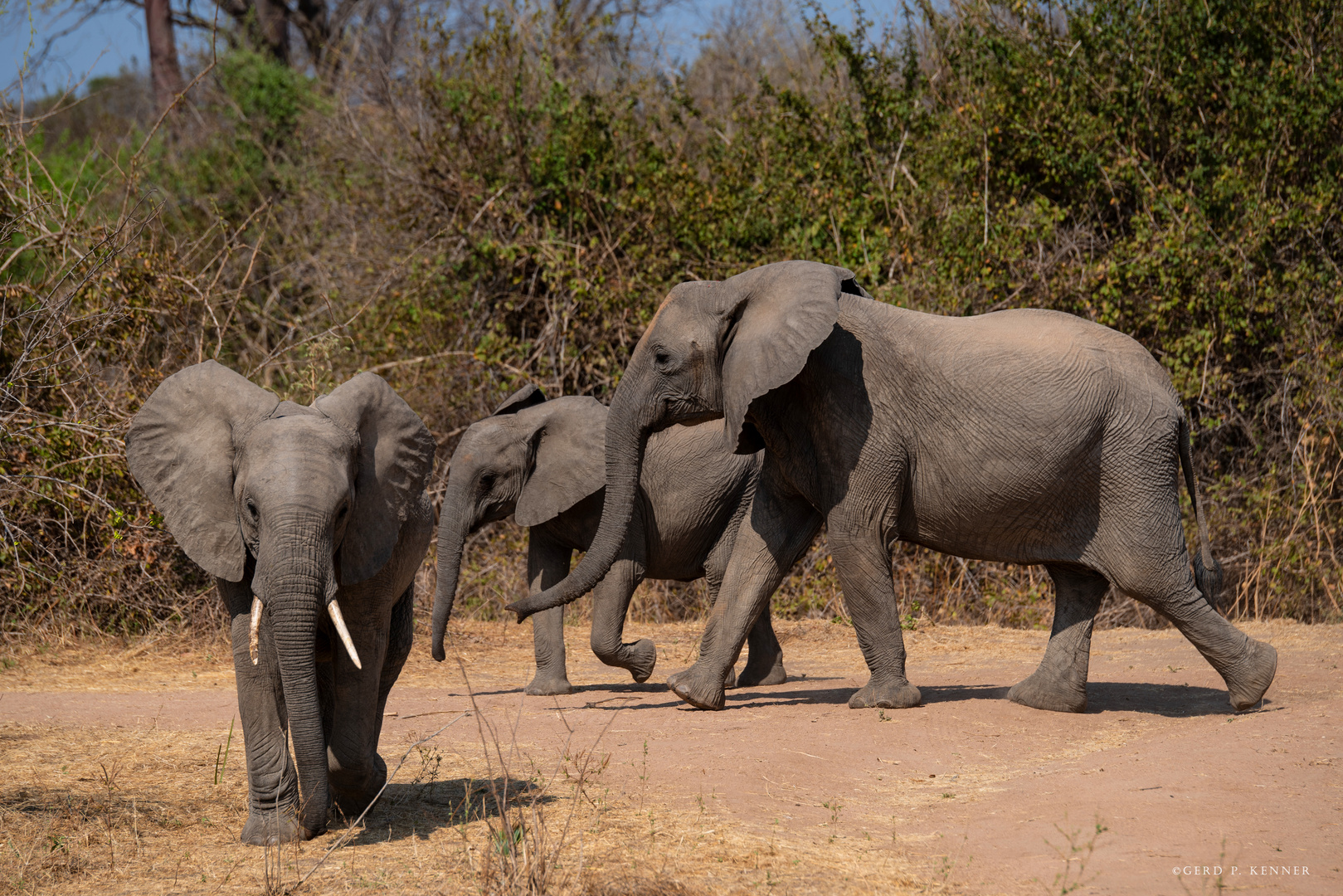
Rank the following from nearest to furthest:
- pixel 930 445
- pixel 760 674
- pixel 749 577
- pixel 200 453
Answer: pixel 200 453 < pixel 930 445 < pixel 749 577 < pixel 760 674

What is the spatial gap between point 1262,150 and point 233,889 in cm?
1122

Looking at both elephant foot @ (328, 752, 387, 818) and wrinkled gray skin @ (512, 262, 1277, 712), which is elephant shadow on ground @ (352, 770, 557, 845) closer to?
elephant foot @ (328, 752, 387, 818)

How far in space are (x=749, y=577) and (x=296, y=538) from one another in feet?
11.8

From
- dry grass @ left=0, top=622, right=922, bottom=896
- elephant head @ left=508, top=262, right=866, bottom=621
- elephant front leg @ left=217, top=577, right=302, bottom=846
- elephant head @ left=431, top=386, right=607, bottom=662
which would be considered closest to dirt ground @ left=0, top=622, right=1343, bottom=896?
dry grass @ left=0, top=622, right=922, bottom=896

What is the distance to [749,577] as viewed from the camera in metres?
7.23

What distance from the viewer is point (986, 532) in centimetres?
688

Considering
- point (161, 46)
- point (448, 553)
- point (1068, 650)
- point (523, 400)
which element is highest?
point (161, 46)

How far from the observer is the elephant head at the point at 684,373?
A: 6.74 metres

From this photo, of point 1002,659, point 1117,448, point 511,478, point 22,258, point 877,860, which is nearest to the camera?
point 877,860

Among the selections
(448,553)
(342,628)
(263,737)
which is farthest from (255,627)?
(448,553)

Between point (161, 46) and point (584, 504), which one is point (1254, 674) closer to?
point (584, 504)

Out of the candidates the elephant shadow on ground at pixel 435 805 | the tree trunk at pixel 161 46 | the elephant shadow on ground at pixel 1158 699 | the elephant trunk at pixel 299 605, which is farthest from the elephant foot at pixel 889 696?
the tree trunk at pixel 161 46

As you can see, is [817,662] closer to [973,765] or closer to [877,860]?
[973,765]

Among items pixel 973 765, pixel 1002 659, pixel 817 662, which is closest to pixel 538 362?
pixel 817 662
